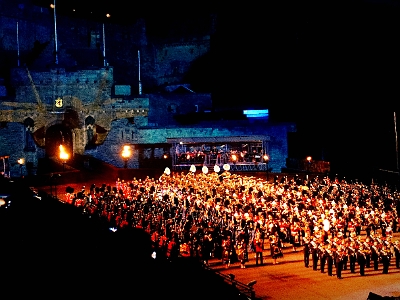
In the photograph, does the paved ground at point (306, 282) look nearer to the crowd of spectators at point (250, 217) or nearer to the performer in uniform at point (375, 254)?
the performer in uniform at point (375, 254)

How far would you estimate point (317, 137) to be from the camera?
45.7m

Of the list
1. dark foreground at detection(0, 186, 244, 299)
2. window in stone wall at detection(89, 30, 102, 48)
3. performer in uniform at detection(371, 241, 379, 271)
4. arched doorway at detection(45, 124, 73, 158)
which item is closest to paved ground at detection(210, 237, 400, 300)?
performer in uniform at detection(371, 241, 379, 271)

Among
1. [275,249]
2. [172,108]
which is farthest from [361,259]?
[172,108]

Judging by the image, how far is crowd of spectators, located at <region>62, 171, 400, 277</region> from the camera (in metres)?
18.0

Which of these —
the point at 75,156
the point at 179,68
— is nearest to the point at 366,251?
the point at 75,156

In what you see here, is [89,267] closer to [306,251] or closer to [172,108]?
[306,251]

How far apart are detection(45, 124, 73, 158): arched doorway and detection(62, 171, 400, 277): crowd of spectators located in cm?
1595

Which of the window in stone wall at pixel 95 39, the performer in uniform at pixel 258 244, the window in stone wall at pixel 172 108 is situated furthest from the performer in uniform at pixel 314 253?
the window in stone wall at pixel 95 39

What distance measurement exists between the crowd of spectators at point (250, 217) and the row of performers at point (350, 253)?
0.05m

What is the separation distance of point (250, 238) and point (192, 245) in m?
2.88

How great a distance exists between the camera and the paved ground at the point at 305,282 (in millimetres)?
15352

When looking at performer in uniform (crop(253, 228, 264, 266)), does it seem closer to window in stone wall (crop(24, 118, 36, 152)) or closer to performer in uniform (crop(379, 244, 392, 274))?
performer in uniform (crop(379, 244, 392, 274))

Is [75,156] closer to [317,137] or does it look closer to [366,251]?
[317,137]

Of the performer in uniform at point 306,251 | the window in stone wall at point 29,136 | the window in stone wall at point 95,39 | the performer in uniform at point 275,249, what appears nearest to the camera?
the performer in uniform at point 306,251
